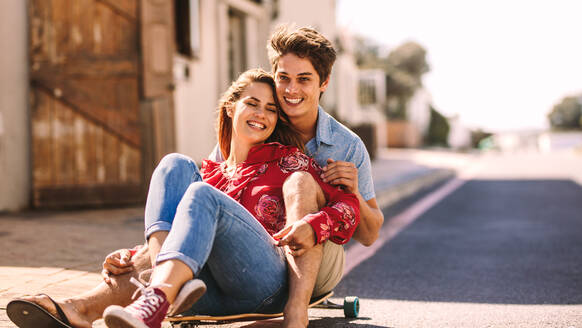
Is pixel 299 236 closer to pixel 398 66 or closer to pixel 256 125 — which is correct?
pixel 256 125

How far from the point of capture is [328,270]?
9.47 ft

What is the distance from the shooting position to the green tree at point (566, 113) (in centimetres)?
11116

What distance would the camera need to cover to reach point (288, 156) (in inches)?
115

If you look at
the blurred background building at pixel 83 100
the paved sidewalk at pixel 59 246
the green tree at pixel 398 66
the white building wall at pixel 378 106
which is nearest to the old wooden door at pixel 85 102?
the blurred background building at pixel 83 100

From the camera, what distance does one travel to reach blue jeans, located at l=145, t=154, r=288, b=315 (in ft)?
7.68

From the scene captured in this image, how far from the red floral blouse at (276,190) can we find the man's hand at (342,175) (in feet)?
0.11

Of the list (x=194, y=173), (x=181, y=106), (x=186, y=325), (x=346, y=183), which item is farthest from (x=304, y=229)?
(x=181, y=106)

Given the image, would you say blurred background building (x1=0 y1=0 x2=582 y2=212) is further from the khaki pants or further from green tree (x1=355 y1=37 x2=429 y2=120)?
green tree (x1=355 y1=37 x2=429 y2=120)

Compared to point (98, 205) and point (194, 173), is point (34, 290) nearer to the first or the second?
point (194, 173)

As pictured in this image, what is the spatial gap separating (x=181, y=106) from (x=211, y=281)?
676cm

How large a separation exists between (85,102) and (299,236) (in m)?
4.79

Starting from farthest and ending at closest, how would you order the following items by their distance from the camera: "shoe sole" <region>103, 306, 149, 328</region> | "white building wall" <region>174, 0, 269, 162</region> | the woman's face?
"white building wall" <region>174, 0, 269, 162</region>, the woman's face, "shoe sole" <region>103, 306, 149, 328</region>

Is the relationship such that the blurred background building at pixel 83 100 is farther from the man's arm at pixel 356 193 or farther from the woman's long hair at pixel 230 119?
the man's arm at pixel 356 193

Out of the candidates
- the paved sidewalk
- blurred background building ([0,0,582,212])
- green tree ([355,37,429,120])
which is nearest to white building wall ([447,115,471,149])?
green tree ([355,37,429,120])
